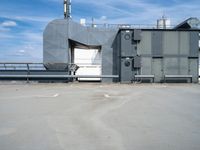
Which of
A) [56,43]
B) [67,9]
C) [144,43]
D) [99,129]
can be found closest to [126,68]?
[144,43]

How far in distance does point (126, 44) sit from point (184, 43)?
5.41m

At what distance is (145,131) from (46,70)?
652 inches

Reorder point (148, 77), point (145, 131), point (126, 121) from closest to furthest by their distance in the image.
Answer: point (145, 131) < point (126, 121) < point (148, 77)

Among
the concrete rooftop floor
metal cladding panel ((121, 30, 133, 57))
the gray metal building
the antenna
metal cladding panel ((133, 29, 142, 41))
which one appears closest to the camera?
the concrete rooftop floor

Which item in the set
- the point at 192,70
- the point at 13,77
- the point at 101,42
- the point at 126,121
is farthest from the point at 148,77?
the point at 126,121

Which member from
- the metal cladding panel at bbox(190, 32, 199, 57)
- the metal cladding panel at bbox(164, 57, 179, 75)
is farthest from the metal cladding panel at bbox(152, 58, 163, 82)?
the metal cladding panel at bbox(190, 32, 199, 57)

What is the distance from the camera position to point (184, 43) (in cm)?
→ 2234

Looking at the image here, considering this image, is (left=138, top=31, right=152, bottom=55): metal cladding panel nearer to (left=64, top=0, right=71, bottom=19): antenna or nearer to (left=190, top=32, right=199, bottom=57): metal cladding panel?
(left=190, top=32, right=199, bottom=57): metal cladding panel

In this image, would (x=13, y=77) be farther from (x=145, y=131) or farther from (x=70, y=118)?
(x=145, y=131)

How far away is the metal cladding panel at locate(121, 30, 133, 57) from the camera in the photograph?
2206 centimetres

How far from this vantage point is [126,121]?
604 centimetres

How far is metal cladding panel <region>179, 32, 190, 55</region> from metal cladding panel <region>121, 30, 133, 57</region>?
4.70 meters

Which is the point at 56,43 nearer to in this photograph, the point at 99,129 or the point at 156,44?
the point at 156,44

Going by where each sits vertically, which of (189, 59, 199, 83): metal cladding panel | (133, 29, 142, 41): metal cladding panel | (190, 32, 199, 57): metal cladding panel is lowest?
(189, 59, 199, 83): metal cladding panel
